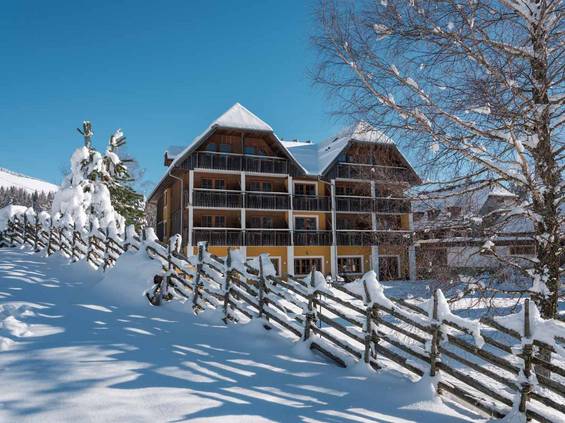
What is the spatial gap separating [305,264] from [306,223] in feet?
10.0

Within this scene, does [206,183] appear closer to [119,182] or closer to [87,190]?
[119,182]

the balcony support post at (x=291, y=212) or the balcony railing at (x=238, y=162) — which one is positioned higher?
the balcony railing at (x=238, y=162)

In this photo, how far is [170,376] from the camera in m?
5.07

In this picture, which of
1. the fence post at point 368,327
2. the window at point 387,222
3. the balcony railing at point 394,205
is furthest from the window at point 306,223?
the fence post at point 368,327

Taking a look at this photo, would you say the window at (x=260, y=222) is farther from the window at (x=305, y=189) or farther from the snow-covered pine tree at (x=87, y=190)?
the snow-covered pine tree at (x=87, y=190)

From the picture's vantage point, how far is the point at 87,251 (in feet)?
43.9

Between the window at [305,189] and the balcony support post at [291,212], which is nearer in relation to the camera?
the balcony support post at [291,212]

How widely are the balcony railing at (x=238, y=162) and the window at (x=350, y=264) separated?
314 inches

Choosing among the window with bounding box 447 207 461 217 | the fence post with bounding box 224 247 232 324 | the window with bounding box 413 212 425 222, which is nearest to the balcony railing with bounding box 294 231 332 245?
the fence post with bounding box 224 247 232 324

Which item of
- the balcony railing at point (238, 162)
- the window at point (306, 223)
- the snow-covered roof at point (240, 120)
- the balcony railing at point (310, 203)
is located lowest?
the window at point (306, 223)

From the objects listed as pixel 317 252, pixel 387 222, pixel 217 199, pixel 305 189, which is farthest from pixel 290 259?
pixel 387 222

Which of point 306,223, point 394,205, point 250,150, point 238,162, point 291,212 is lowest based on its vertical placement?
point 394,205

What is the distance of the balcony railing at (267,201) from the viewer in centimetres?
2733

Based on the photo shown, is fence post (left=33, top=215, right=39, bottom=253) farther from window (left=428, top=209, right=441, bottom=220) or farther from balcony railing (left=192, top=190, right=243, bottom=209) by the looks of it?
window (left=428, top=209, right=441, bottom=220)
